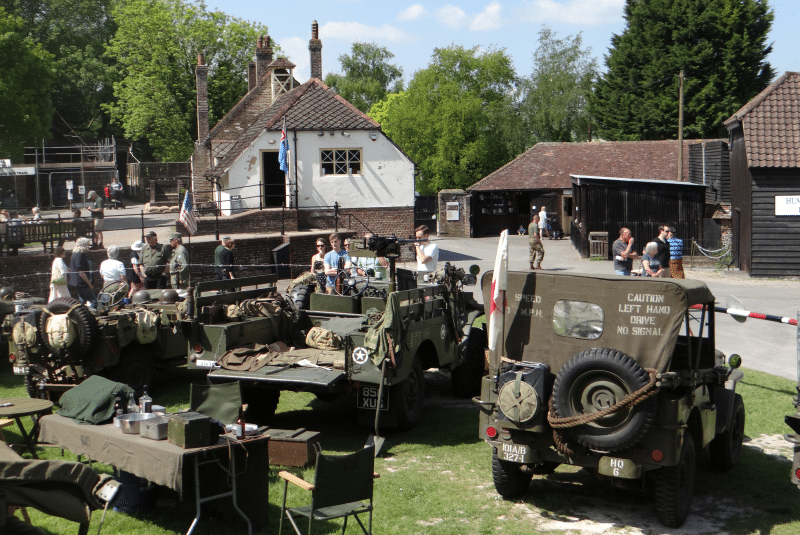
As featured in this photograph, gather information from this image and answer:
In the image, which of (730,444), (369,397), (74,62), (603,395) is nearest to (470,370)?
(369,397)

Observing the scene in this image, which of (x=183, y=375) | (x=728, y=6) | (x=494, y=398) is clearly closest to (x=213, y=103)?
(x=728, y=6)

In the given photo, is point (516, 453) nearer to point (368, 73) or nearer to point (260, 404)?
point (260, 404)

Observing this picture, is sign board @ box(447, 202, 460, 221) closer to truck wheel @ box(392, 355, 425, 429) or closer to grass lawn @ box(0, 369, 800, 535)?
grass lawn @ box(0, 369, 800, 535)

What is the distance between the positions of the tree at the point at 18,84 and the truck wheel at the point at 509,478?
34.8 m

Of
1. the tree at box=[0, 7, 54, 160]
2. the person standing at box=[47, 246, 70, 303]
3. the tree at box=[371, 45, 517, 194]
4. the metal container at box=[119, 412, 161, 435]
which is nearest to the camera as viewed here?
the metal container at box=[119, 412, 161, 435]

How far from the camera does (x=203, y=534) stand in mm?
7309

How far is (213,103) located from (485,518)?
54.9 m

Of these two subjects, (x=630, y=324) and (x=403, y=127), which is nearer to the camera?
(x=630, y=324)

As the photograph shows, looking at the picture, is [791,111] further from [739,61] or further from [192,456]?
[192,456]

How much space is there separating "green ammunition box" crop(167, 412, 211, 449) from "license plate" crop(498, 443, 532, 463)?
8.83 ft

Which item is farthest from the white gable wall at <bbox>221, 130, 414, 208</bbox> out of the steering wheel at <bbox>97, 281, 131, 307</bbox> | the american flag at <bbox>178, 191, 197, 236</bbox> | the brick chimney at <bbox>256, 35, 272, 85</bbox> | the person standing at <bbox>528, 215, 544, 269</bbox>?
the steering wheel at <bbox>97, 281, 131, 307</bbox>

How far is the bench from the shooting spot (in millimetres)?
20938

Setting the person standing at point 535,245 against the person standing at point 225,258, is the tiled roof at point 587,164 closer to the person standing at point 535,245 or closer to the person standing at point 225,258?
the person standing at point 535,245

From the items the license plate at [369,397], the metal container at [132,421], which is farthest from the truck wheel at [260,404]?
the metal container at [132,421]
